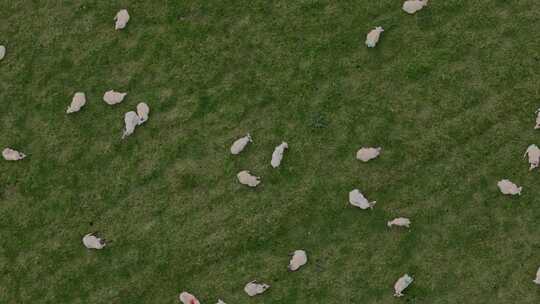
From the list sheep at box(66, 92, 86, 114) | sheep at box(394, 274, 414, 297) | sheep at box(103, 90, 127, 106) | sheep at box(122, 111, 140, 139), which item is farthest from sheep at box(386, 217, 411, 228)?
sheep at box(66, 92, 86, 114)

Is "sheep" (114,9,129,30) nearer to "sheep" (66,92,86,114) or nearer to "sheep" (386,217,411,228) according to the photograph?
"sheep" (66,92,86,114)

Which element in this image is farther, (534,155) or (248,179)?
(248,179)

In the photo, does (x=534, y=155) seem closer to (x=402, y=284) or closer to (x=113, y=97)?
(x=402, y=284)

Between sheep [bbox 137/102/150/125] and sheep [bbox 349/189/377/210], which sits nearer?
sheep [bbox 349/189/377/210]

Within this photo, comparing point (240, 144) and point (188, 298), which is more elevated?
point (240, 144)

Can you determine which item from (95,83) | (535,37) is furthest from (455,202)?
(95,83)

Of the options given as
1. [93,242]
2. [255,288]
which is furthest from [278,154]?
[93,242]
